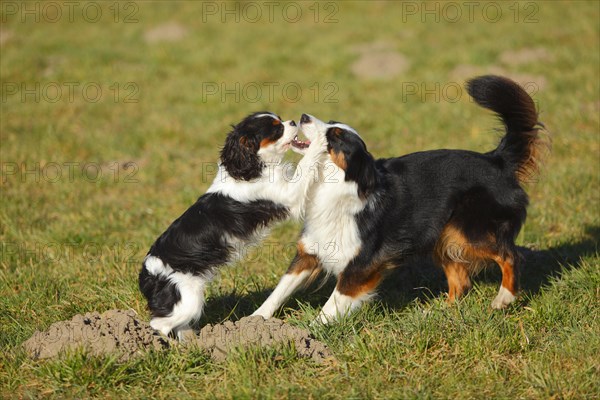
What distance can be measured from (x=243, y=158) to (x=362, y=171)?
774 mm

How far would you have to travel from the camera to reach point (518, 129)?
4637 mm

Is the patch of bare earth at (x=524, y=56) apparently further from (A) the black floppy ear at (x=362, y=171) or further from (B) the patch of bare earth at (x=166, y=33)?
(A) the black floppy ear at (x=362, y=171)

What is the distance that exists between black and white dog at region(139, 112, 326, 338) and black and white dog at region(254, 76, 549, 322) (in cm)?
18

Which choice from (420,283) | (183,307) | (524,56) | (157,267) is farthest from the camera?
(524,56)

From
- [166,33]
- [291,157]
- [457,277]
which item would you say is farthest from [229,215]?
[166,33]

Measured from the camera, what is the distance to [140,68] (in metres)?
11.1

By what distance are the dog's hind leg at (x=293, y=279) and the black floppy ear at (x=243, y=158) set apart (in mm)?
610

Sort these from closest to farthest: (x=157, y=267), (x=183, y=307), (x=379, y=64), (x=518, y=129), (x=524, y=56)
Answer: (x=183, y=307)
(x=157, y=267)
(x=518, y=129)
(x=524, y=56)
(x=379, y=64)

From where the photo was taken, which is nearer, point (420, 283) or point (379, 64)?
point (420, 283)

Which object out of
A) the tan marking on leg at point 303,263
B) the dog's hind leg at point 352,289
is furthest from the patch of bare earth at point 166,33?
the dog's hind leg at point 352,289

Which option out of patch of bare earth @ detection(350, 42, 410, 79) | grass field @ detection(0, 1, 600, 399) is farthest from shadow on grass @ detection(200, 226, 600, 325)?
patch of bare earth @ detection(350, 42, 410, 79)

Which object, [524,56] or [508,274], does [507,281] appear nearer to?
[508,274]

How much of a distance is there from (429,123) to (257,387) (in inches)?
228

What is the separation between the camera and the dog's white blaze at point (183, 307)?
4.06m
